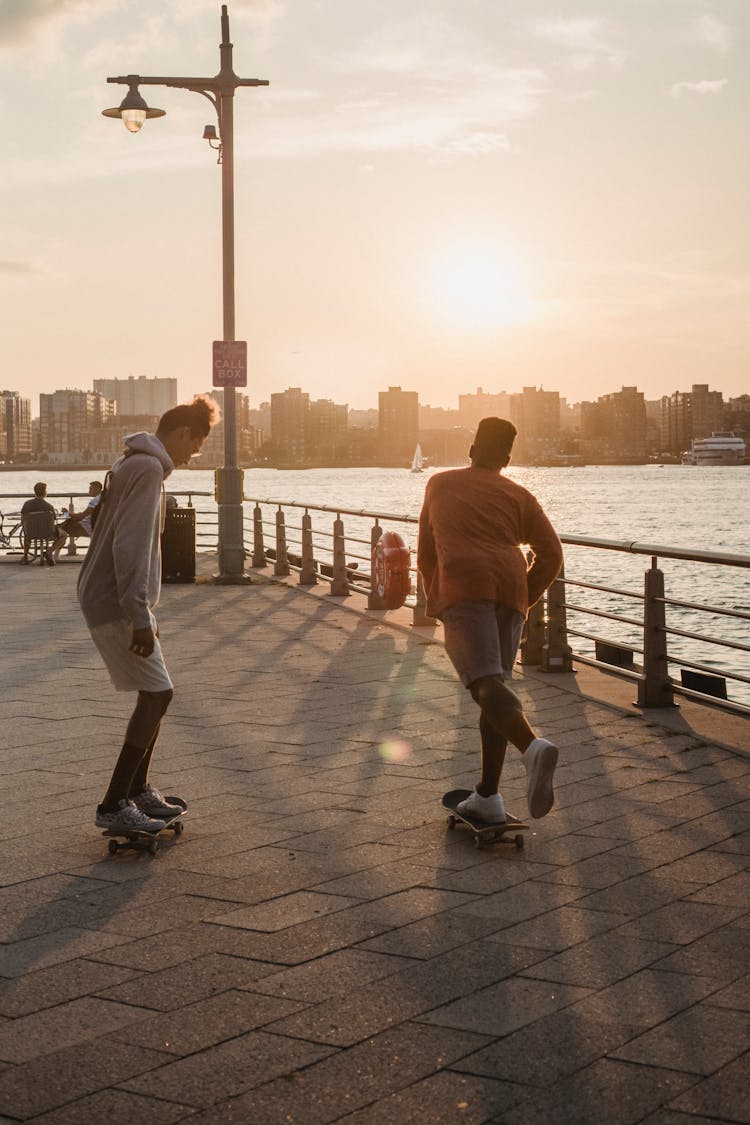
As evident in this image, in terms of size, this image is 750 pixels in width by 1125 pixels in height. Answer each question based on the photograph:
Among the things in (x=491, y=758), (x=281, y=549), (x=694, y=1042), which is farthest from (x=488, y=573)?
(x=281, y=549)

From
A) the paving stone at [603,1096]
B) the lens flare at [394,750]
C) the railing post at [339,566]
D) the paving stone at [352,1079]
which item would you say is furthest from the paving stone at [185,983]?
the railing post at [339,566]

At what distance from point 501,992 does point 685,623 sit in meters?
29.1

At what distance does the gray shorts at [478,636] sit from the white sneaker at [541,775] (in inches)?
17.4

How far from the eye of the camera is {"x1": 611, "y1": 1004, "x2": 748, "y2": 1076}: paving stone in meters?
3.28

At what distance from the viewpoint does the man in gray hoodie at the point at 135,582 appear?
4898mm

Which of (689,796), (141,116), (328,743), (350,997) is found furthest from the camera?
(141,116)

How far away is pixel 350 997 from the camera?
367cm

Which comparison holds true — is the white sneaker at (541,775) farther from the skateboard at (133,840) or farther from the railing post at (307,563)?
the railing post at (307,563)

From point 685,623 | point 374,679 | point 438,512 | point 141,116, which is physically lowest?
point 685,623

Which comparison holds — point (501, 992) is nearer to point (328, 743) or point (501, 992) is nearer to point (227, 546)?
point (328, 743)

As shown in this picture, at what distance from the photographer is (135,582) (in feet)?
16.0

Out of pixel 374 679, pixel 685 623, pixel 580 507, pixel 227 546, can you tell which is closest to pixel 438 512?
pixel 374 679

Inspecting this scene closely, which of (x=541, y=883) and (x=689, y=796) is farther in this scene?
(x=689, y=796)

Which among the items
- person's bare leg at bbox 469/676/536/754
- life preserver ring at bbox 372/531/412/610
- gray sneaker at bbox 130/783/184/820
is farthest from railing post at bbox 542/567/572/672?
gray sneaker at bbox 130/783/184/820
